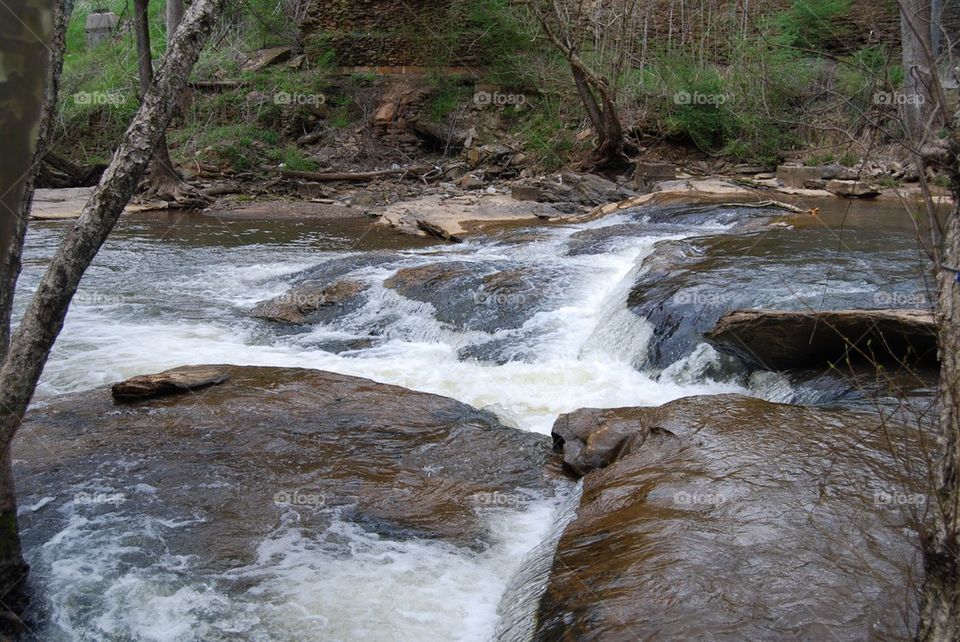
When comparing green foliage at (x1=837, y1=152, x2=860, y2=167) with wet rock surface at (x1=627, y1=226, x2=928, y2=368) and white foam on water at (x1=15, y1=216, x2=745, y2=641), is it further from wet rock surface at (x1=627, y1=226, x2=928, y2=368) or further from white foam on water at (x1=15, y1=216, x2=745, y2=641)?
white foam on water at (x1=15, y1=216, x2=745, y2=641)

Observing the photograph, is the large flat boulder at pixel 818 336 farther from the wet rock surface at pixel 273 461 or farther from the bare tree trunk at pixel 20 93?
the bare tree trunk at pixel 20 93

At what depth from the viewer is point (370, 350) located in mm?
7723

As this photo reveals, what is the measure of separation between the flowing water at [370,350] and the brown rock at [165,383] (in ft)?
2.95

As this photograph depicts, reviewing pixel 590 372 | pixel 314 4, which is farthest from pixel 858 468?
pixel 314 4

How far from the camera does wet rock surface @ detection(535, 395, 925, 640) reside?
2871 mm

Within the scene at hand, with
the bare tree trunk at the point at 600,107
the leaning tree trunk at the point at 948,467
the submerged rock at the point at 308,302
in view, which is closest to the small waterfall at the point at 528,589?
the leaning tree trunk at the point at 948,467

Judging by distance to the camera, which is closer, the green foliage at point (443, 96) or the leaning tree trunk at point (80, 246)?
the leaning tree trunk at point (80, 246)

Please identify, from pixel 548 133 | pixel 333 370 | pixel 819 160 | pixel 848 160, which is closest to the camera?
pixel 333 370

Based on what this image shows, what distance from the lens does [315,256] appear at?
1111 cm

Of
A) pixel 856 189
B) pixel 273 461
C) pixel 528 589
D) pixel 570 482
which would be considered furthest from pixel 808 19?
pixel 528 589

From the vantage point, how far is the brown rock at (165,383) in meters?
5.81

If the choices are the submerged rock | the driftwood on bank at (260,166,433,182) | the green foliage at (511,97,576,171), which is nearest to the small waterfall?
the submerged rock

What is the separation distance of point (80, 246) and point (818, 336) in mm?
4425

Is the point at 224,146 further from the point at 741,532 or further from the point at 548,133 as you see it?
the point at 741,532
